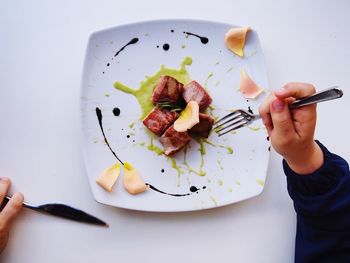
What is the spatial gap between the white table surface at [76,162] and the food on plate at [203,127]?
0.18 metres

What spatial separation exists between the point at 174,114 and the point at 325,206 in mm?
369

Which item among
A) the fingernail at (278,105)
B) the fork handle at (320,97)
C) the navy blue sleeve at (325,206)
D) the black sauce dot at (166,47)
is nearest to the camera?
the fork handle at (320,97)

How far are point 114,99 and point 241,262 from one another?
1.56ft

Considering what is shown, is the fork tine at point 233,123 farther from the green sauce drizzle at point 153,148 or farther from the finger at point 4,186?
the finger at point 4,186

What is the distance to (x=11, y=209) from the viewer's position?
88 cm

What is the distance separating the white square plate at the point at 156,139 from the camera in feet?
2.88

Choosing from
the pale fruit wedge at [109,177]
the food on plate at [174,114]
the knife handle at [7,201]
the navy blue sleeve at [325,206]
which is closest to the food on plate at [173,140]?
the food on plate at [174,114]

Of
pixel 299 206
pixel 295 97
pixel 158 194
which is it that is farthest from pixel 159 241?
pixel 295 97

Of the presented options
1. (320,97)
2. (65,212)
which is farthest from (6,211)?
(320,97)

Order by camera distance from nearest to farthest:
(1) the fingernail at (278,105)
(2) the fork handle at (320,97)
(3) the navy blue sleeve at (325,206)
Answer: (2) the fork handle at (320,97) < (1) the fingernail at (278,105) < (3) the navy blue sleeve at (325,206)

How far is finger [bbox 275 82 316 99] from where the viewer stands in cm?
65

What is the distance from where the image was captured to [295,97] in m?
0.67

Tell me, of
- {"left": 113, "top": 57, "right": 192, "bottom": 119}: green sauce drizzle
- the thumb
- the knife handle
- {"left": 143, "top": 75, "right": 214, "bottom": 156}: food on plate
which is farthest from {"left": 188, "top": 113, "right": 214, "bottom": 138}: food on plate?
the knife handle

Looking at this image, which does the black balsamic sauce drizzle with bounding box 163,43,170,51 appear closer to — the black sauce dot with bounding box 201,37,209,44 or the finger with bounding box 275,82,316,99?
the black sauce dot with bounding box 201,37,209,44
